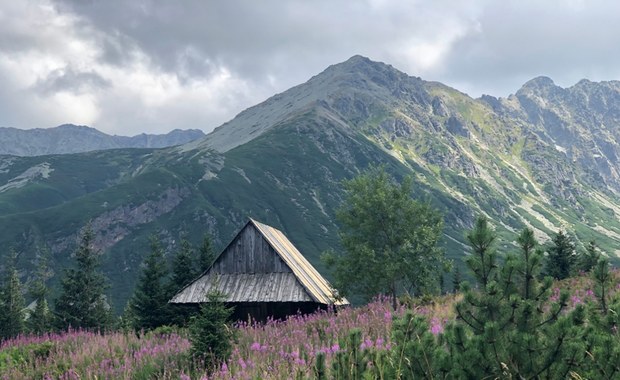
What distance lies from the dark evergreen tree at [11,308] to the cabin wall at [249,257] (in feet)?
85.4

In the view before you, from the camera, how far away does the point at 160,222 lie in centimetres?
19288

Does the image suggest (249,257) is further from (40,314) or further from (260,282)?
(40,314)

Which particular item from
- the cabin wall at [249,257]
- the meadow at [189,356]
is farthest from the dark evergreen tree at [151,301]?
the meadow at [189,356]

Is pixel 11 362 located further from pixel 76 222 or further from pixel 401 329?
pixel 76 222

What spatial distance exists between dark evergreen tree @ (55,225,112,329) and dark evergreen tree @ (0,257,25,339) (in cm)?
327

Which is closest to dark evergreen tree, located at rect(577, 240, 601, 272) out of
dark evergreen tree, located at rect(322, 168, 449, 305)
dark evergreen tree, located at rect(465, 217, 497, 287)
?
dark evergreen tree, located at rect(322, 168, 449, 305)

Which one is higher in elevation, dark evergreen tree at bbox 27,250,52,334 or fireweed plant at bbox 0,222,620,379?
fireweed plant at bbox 0,222,620,379

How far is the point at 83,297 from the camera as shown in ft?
154

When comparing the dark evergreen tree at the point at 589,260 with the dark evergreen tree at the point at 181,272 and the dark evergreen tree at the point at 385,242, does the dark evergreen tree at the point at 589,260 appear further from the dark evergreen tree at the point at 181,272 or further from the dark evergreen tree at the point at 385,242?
the dark evergreen tree at the point at 181,272

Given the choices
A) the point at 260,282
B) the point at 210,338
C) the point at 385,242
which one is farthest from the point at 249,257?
the point at 210,338

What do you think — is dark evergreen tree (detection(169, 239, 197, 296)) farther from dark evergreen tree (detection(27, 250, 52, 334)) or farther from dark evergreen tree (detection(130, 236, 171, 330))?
dark evergreen tree (detection(27, 250, 52, 334))

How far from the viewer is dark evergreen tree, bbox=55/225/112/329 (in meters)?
45.7

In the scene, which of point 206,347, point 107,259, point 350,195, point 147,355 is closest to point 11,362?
point 147,355

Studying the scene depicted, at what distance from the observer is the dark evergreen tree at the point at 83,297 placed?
150 ft
